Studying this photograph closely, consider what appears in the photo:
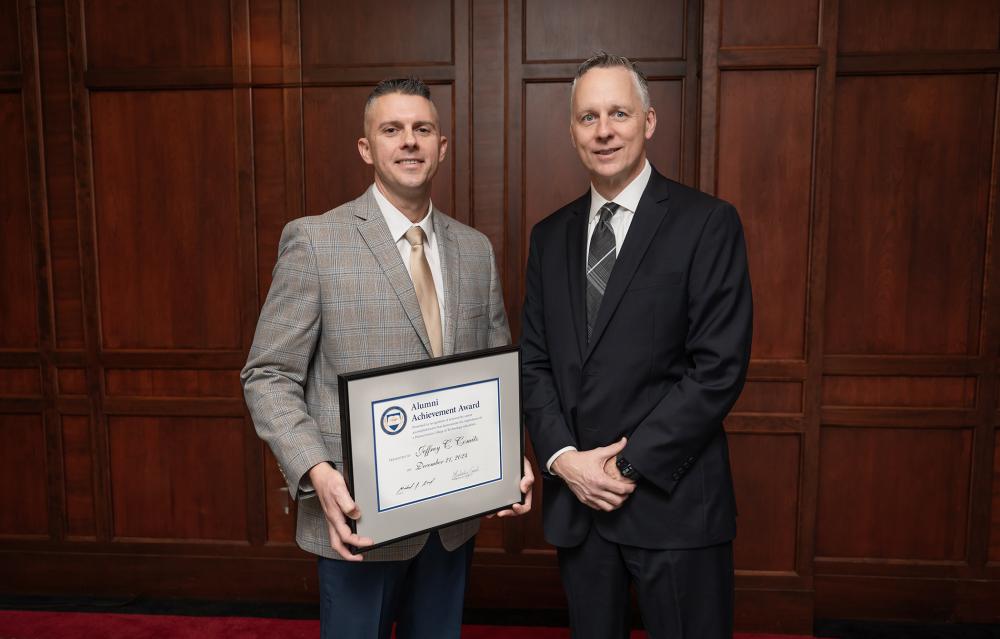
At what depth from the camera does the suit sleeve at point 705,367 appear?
1393 mm

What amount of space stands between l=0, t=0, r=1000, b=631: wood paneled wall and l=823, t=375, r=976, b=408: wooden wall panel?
10 mm

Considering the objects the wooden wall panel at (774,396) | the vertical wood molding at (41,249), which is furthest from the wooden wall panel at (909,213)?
the vertical wood molding at (41,249)

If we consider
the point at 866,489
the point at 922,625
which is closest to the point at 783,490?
the point at 866,489

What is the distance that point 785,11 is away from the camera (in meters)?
2.31

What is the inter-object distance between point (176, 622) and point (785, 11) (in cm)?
307

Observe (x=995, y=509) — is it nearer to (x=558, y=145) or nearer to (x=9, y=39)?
(x=558, y=145)

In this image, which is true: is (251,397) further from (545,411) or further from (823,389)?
(823,389)

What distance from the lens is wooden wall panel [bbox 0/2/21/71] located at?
2.60 meters

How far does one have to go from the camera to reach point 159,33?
2.57 metres

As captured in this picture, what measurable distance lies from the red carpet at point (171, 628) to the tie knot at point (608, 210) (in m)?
1.65

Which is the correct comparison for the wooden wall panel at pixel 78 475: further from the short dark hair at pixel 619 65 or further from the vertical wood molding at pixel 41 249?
the short dark hair at pixel 619 65

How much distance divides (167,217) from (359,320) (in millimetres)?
1611

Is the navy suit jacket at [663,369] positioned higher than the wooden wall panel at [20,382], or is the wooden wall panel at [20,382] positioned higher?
the navy suit jacket at [663,369]

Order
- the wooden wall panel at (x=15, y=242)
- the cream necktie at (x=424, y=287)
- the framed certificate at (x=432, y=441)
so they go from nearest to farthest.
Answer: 1. the framed certificate at (x=432, y=441)
2. the cream necktie at (x=424, y=287)
3. the wooden wall panel at (x=15, y=242)
